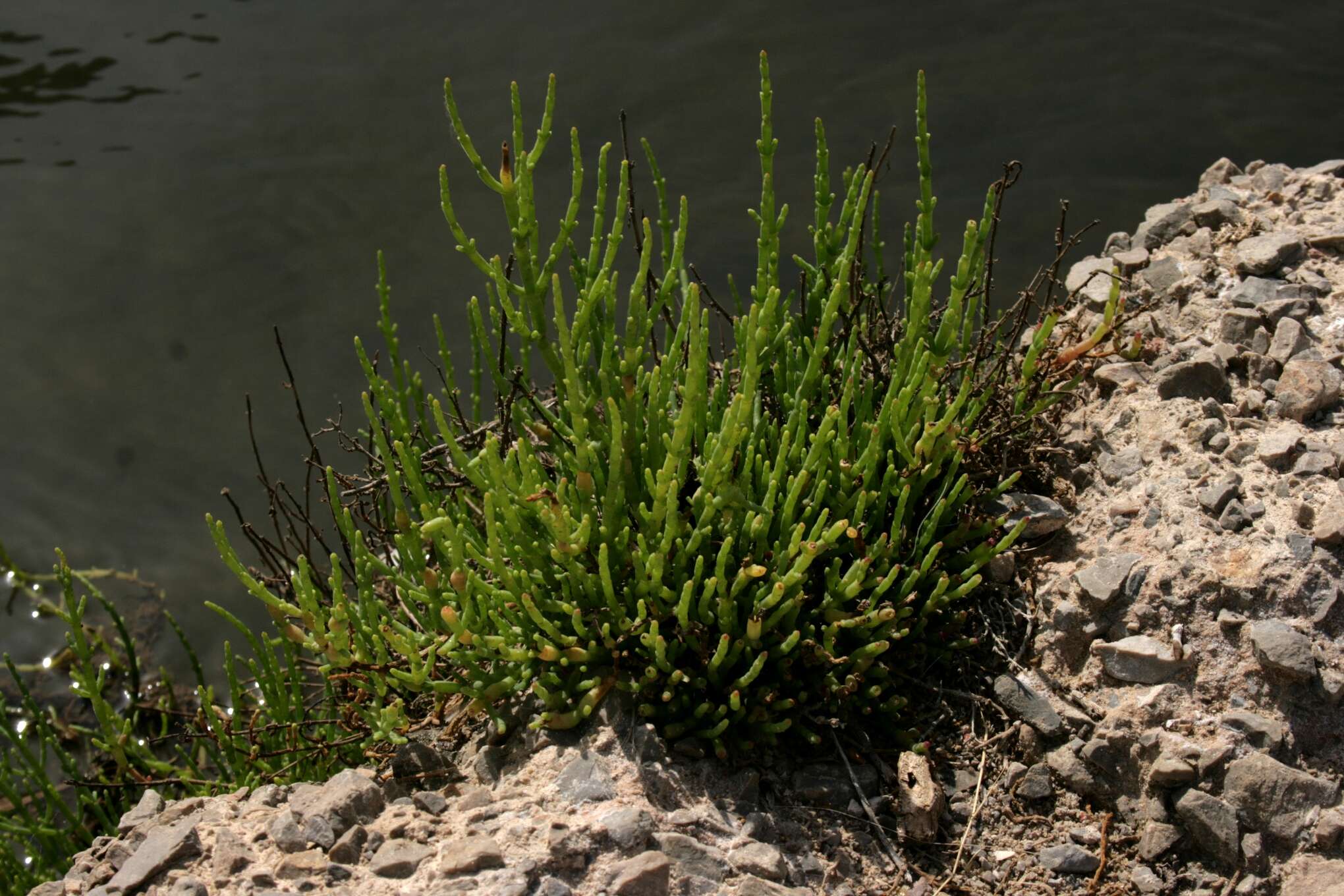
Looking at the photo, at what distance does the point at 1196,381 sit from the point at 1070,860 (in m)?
1.24

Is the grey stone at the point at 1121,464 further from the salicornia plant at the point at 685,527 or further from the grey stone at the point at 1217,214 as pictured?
the grey stone at the point at 1217,214

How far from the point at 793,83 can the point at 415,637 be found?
15.7 ft

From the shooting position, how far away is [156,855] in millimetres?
2369

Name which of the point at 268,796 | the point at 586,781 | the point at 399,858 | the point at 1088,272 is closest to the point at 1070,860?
the point at 586,781

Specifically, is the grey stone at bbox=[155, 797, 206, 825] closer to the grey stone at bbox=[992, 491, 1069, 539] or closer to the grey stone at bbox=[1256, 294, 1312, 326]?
the grey stone at bbox=[992, 491, 1069, 539]

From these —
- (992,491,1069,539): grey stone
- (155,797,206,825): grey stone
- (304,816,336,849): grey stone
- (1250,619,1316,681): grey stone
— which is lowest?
(155,797,206,825): grey stone

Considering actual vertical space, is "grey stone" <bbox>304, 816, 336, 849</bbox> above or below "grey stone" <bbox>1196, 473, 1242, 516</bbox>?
below

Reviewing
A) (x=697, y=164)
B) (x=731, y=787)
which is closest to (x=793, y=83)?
(x=697, y=164)

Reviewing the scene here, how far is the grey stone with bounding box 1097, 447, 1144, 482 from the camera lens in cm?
291

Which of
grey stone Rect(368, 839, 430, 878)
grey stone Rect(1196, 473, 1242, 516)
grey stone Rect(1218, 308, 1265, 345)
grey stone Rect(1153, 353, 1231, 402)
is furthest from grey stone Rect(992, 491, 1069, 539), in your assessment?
grey stone Rect(368, 839, 430, 878)

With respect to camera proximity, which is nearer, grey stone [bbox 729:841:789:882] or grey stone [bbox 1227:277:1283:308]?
grey stone [bbox 729:841:789:882]

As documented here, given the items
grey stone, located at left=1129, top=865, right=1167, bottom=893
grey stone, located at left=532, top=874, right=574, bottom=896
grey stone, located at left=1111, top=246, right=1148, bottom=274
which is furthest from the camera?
grey stone, located at left=1111, top=246, right=1148, bottom=274

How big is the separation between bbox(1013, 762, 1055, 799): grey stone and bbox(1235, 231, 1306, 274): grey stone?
156cm

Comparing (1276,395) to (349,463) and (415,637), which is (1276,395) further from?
(349,463)
